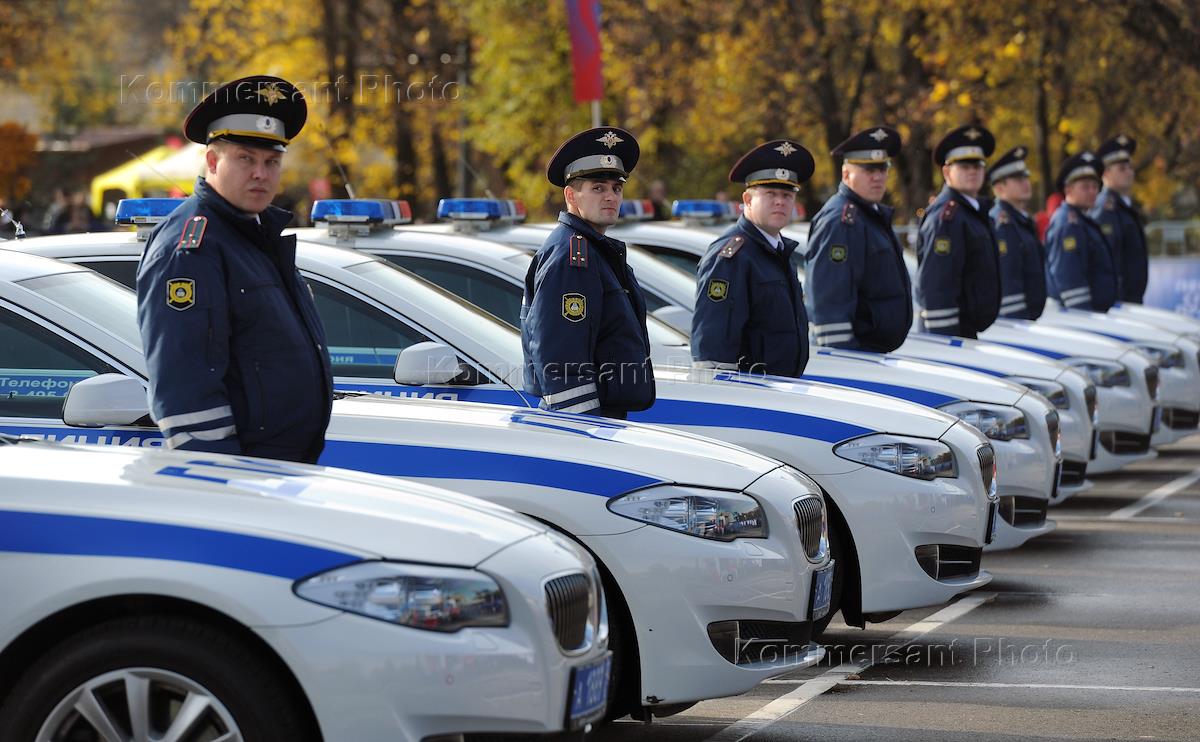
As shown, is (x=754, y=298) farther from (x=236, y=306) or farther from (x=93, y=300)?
(x=236, y=306)

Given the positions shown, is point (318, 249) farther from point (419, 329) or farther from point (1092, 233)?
point (1092, 233)

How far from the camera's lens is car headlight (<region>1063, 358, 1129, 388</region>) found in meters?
11.8

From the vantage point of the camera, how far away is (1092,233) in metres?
14.7

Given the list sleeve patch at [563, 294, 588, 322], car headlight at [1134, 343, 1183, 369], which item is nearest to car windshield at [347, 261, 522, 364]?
sleeve patch at [563, 294, 588, 322]

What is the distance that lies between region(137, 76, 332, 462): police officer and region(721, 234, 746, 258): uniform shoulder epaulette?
9.98 feet

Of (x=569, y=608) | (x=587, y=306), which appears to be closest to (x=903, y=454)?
(x=587, y=306)

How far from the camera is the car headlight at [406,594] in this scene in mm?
3871

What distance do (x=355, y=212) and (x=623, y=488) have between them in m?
2.90

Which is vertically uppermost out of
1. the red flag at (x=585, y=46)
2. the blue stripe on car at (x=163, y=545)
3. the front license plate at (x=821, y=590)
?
the red flag at (x=585, y=46)

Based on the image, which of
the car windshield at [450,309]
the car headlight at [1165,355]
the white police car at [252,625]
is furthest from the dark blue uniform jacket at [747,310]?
the car headlight at [1165,355]

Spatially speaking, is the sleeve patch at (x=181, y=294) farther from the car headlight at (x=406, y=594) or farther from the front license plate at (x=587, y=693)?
the front license plate at (x=587, y=693)

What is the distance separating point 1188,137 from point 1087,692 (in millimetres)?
25354

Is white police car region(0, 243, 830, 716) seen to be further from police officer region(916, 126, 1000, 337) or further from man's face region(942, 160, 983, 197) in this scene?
man's face region(942, 160, 983, 197)

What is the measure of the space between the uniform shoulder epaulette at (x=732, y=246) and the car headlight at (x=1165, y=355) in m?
6.02
